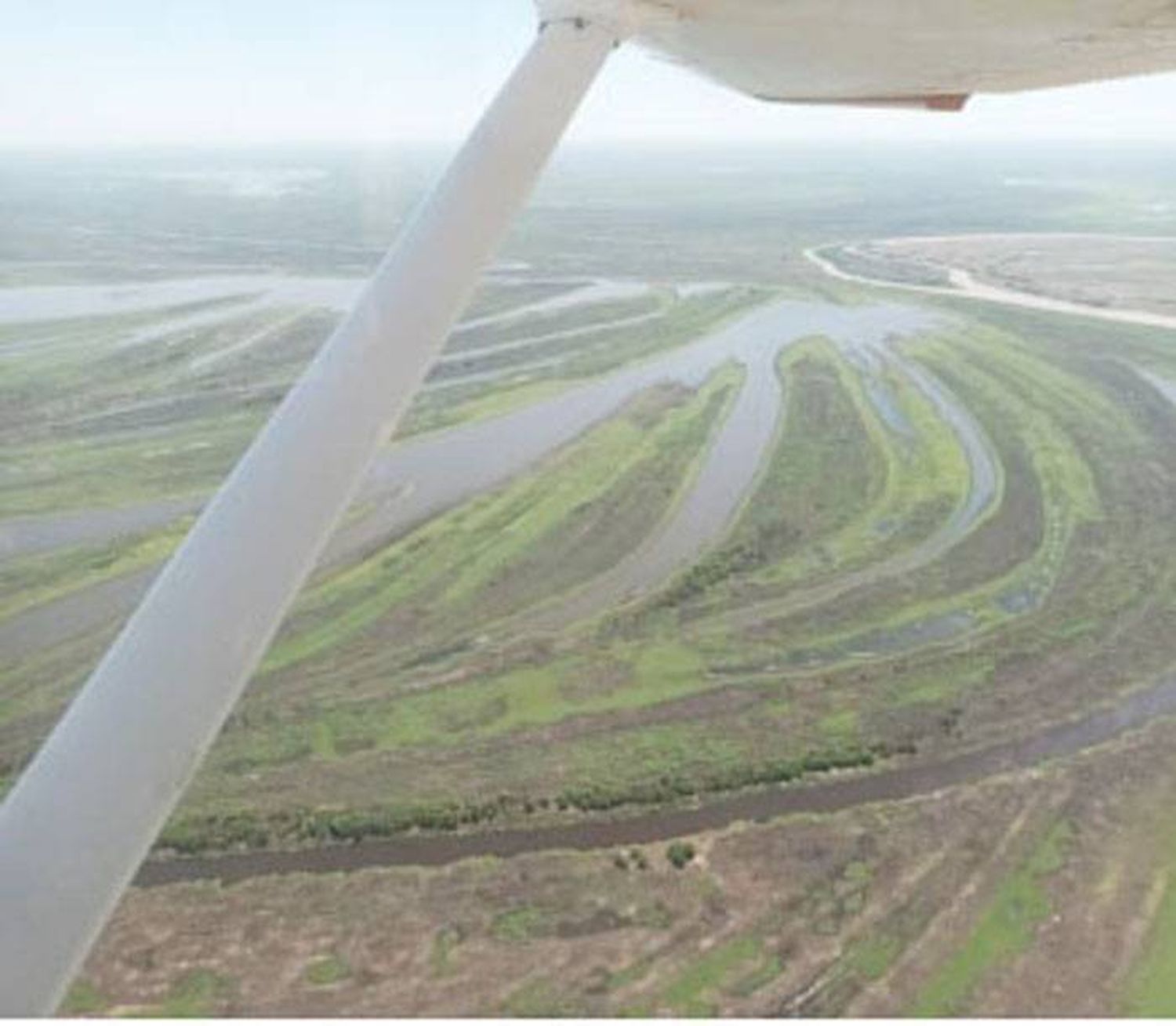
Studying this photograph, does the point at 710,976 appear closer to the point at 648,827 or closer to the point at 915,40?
the point at 648,827

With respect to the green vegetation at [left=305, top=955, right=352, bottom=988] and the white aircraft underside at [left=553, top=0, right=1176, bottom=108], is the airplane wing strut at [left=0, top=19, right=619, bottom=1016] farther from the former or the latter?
the green vegetation at [left=305, top=955, right=352, bottom=988]

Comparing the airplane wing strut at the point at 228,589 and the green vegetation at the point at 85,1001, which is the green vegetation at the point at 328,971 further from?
the airplane wing strut at the point at 228,589

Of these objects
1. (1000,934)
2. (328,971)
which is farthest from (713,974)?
(328,971)

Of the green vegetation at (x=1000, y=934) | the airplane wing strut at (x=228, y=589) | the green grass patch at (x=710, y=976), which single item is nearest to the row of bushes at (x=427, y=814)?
A: the green grass patch at (x=710, y=976)

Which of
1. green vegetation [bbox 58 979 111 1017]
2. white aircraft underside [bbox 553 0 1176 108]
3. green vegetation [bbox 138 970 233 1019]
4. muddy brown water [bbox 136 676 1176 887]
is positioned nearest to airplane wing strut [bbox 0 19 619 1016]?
white aircraft underside [bbox 553 0 1176 108]

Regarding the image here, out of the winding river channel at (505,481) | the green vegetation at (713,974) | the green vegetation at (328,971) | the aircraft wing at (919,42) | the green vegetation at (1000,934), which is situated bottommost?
the green vegetation at (1000,934)
